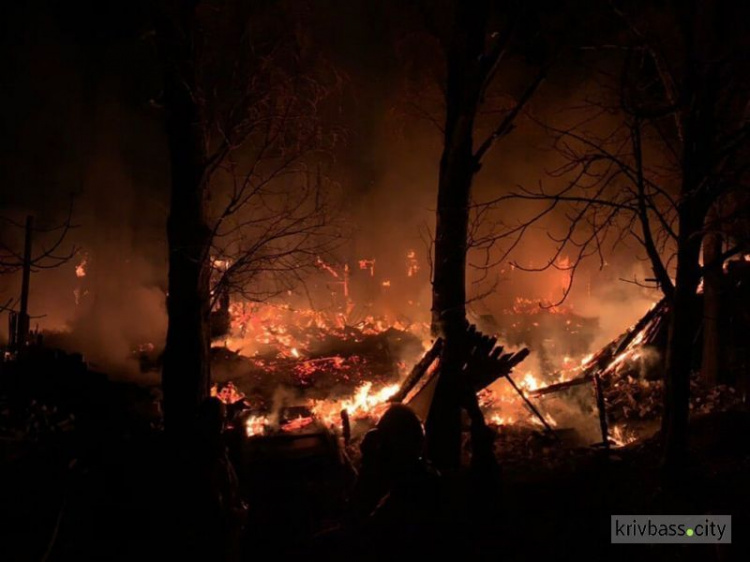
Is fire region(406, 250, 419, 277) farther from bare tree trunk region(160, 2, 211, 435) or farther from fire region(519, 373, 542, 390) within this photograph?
bare tree trunk region(160, 2, 211, 435)

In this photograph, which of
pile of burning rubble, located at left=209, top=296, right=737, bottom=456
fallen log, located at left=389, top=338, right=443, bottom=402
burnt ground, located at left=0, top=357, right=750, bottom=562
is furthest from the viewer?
pile of burning rubble, located at left=209, top=296, right=737, bottom=456

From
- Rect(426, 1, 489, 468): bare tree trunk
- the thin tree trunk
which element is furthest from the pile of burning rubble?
the thin tree trunk

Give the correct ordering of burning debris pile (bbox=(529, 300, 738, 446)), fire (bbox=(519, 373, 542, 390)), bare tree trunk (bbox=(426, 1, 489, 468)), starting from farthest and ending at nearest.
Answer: fire (bbox=(519, 373, 542, 390)) → burning debris pile (bbox=(529, 300, 738, 446)) → bare tree trunk (bbox=(426, 1, 489, 468))

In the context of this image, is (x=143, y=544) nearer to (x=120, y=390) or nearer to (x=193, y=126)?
(x=120, y=390)

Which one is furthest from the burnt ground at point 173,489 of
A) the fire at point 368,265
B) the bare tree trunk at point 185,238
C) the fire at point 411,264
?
the fire at point 368,265

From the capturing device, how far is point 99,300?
20531mm

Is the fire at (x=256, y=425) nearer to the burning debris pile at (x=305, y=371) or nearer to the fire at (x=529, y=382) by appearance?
the burning debris pile at (x=305, y=371)

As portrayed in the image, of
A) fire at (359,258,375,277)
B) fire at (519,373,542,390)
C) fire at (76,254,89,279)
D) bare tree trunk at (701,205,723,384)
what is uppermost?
fire at (359,258,375,277)

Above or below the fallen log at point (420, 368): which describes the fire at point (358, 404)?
below

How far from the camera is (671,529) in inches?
200

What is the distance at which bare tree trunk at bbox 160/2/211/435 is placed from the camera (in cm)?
623

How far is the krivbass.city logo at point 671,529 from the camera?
4812 millimetres

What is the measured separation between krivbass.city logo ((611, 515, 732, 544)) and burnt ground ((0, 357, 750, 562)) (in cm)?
8

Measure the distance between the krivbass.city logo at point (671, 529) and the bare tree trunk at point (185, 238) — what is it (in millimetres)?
5002
